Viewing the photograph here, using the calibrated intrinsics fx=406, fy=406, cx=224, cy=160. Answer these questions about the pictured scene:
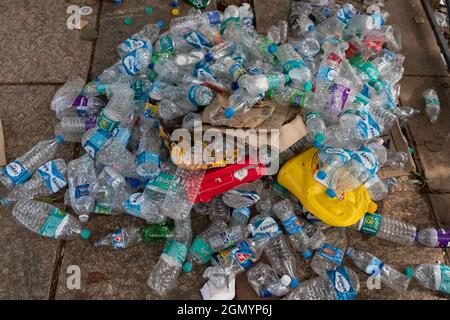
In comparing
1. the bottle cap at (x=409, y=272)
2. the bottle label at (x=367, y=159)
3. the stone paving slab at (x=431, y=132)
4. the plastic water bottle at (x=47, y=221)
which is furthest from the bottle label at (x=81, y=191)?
the stone paving slab at (x=431, y=132)

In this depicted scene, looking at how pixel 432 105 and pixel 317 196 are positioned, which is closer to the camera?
pixel 317 196

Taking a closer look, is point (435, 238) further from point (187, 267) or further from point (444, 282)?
point (187, 267)

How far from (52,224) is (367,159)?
2077 millimetres

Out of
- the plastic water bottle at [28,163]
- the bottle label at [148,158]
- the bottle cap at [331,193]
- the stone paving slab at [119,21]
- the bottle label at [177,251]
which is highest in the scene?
the stone paving slab at [119,21]

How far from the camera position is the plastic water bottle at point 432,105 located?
11.2 ft

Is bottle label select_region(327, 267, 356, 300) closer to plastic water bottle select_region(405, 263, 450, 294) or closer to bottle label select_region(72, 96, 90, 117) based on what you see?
plastic water bottle select_region(405, 263, 450, 294)

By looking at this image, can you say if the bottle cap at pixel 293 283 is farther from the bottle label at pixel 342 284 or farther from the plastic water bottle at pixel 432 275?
the plastic water bottle at pixel 432 275

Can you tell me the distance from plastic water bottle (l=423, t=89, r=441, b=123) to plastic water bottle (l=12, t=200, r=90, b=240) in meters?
2.87

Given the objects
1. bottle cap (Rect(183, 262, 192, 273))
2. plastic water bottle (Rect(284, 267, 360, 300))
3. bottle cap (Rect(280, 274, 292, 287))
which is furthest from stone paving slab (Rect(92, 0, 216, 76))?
plastic water bottle (Rect(284, 267, 360, 300))

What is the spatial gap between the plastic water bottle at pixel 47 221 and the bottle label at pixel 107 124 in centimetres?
63

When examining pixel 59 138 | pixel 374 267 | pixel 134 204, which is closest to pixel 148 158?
pixel 134 204

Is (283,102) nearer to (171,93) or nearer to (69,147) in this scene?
(171,93)

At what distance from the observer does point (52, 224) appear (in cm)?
260
